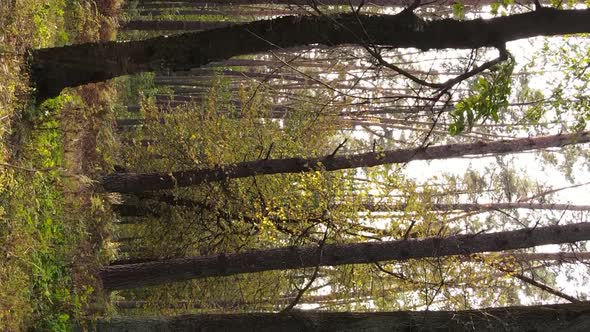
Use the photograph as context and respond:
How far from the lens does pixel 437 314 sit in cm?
721

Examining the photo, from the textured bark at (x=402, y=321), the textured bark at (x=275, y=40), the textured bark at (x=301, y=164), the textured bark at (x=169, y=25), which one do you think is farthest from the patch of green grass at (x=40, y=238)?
the textured bark at (x=169, y=25)

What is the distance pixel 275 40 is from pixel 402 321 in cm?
354

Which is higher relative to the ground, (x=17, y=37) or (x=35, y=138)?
(x=17, y=37)

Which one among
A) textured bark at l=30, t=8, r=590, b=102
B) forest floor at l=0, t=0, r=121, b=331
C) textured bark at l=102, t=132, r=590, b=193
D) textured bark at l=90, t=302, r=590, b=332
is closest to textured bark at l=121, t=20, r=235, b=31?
forest floor at l=0, t=0, r=121, b=331

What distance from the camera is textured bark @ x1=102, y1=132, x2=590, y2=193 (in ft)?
36.9

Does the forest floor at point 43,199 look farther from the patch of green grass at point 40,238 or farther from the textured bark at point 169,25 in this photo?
the textured bark at point 169,25

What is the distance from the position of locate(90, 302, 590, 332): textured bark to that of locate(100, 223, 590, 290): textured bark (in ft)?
4.02

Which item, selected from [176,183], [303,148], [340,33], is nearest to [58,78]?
[340,33]

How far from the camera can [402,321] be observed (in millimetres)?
7219

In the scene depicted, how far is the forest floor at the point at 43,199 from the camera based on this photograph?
690cm

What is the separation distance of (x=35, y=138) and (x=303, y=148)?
5.89 m

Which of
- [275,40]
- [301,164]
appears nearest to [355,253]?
[301,164]

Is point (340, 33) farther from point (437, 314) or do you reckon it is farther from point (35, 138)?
point (35, 138)

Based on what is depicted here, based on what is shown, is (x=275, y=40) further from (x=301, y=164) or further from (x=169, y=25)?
(x=169, y=25)
